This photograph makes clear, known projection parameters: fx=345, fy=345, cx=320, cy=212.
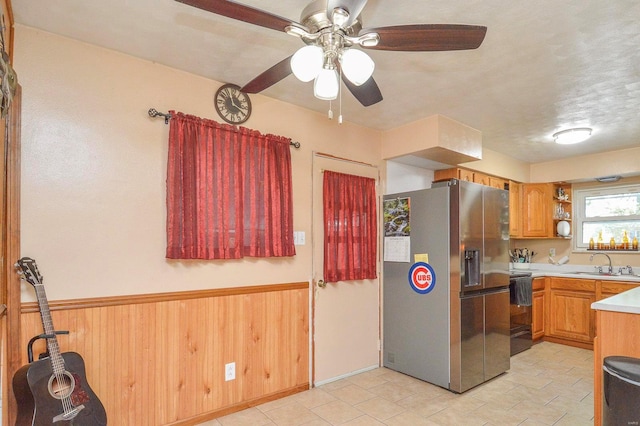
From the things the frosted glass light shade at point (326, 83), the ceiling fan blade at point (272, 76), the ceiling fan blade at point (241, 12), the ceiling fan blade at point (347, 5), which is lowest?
the frosted glass light shade at point (326, 83)

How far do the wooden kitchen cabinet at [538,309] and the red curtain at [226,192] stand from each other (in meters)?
3.51

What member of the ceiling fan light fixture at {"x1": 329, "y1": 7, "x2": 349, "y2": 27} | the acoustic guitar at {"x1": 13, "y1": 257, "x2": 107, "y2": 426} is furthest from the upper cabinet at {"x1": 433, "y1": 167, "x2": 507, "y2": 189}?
the acoustic guitar at {"x1": 13, "y1": 257, "x2": 107, "y2": 426}

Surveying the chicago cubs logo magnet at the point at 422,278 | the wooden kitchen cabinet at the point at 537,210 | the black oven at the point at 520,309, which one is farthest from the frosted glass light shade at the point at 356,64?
the wooden kitchen cabinet at the point at 537,210

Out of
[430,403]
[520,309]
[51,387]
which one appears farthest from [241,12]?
[520,309]

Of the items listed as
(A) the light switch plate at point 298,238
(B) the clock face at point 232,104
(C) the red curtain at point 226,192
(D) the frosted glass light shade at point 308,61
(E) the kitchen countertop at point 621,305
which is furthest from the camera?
(A) the light switch plate at point 298,238

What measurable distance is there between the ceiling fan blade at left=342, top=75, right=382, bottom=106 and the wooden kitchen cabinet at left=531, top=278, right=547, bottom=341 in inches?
150

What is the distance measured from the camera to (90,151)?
2119mm

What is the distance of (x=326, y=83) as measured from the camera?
1646mm

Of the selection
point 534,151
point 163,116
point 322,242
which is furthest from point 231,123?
point 534,151

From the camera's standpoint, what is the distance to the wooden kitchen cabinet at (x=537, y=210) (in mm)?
4996

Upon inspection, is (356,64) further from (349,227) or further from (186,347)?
(186,347)

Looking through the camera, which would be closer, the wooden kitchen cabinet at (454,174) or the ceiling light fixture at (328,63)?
the ceiling light fixture at (328,63)

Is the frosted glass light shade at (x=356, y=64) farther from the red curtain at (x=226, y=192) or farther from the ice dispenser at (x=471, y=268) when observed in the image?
the ice dispenser at (x=471, y=268)

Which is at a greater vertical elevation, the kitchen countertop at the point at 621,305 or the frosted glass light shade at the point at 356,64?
the frosted glass light shade at the point at 356,64
